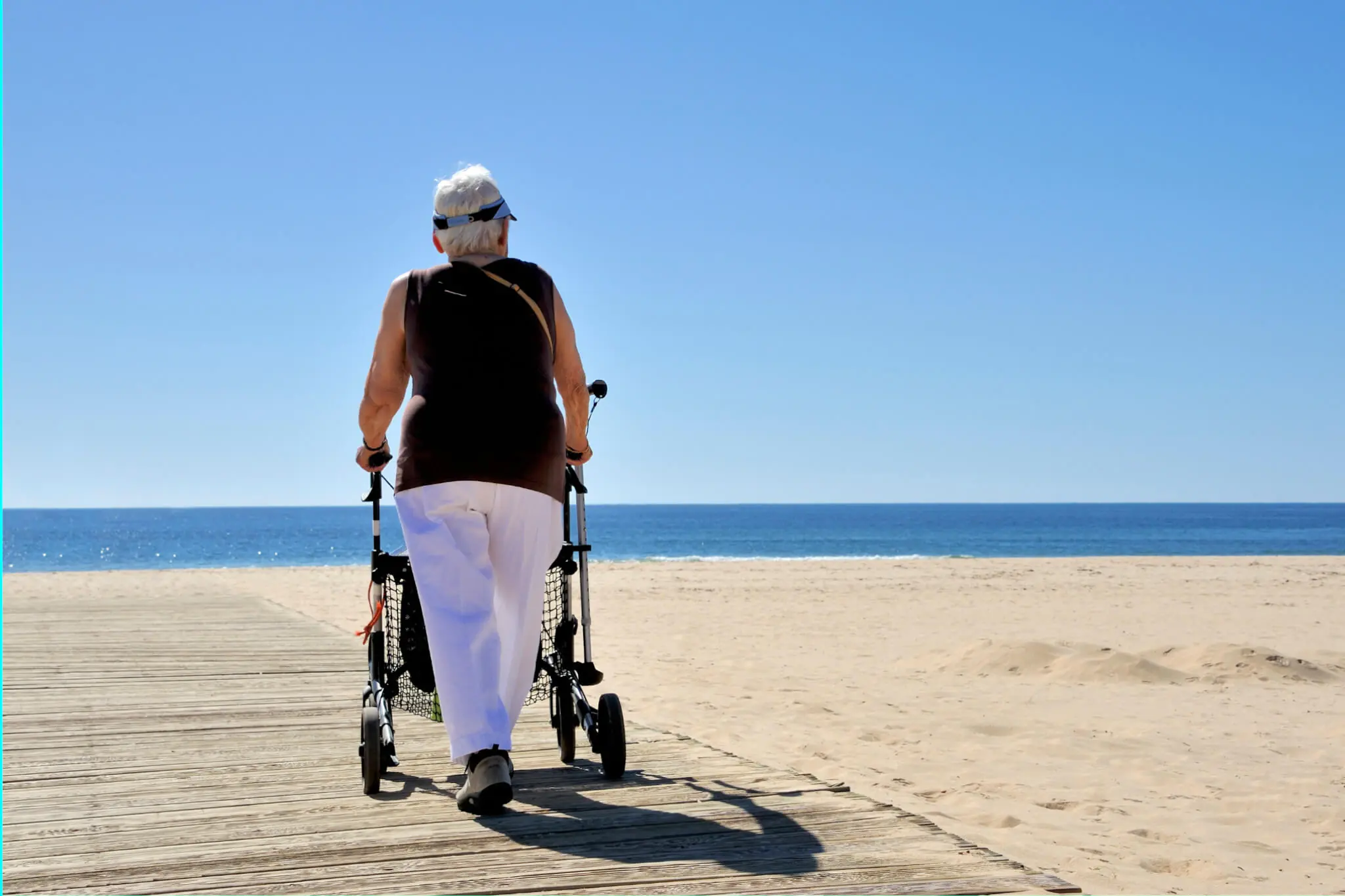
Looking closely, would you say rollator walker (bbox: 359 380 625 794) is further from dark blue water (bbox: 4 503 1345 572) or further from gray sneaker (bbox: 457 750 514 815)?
dark blue water (bbox: 4 503 1345 572)

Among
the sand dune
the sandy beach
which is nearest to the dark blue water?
the sandy beach

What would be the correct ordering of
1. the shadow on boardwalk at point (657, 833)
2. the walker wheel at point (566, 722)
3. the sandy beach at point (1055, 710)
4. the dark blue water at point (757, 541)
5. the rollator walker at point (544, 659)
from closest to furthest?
the shadow on boardwalk at point (657, 833) → the rollator walker at point (544, 659) → the walker wheel at point (566, 722) → the sandy beach at point (1055, 710) → the dark blue water at point (757, 541)

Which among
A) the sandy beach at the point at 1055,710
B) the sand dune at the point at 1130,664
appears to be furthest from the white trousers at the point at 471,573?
the sand dune at the point at 1130,664

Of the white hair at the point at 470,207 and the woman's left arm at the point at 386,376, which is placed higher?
the white hair at the point at 470,207

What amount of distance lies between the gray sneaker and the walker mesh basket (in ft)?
1.55

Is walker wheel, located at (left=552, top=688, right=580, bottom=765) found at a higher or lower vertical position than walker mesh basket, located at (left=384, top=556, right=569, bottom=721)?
lower

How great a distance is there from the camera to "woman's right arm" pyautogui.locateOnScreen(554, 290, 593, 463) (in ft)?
10.9

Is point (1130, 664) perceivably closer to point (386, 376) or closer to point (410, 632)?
point (410, 632)

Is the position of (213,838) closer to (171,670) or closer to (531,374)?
(531,374)

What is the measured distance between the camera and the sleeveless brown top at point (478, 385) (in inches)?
119

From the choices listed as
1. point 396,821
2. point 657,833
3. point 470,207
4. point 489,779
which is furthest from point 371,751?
point 470,207

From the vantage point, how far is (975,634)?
1226cm

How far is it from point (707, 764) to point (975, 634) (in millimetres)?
9033

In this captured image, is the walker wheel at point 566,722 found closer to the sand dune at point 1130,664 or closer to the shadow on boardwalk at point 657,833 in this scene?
the shadow on boardwalk at point 657,833
